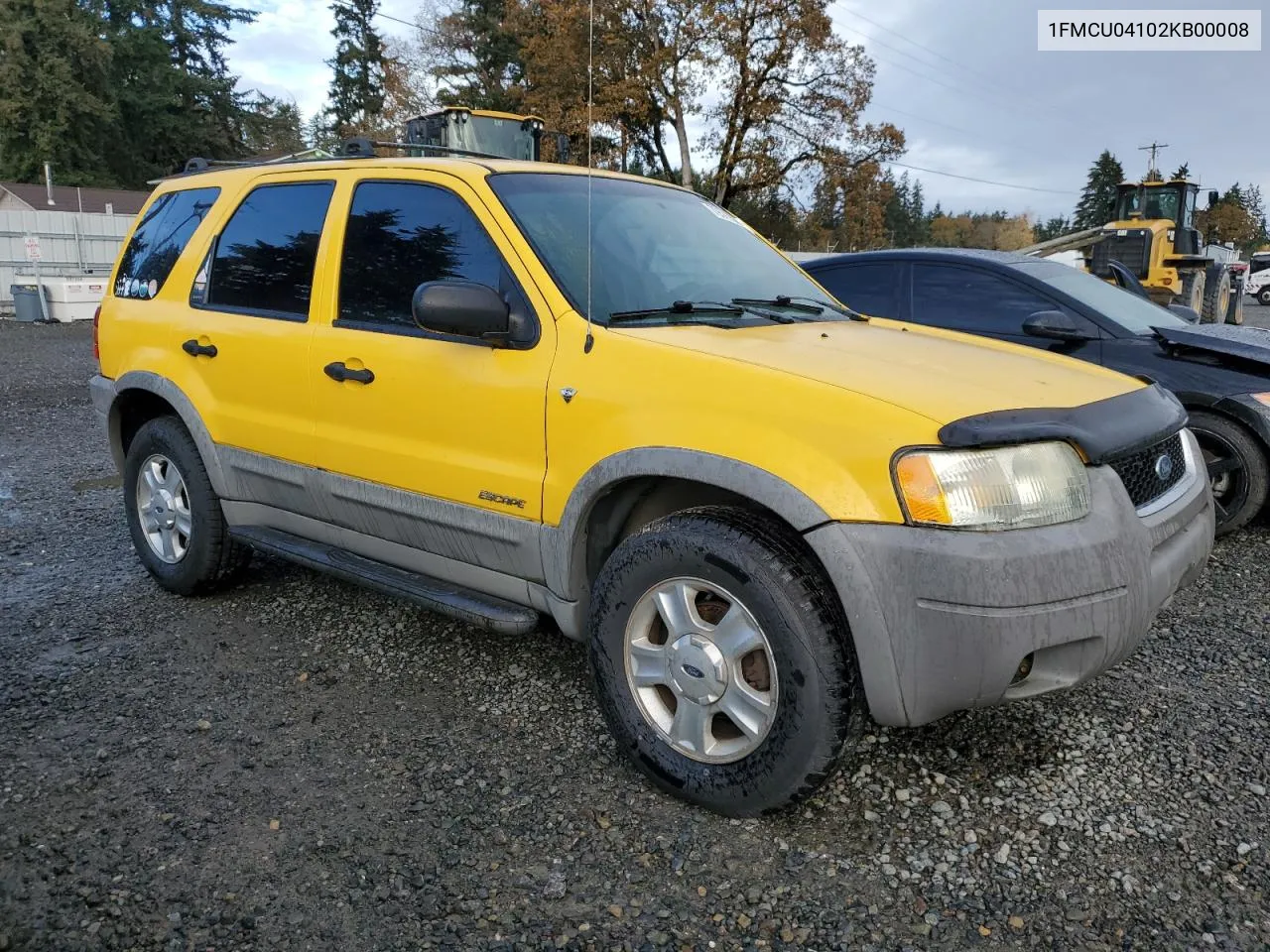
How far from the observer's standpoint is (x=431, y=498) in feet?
10.8

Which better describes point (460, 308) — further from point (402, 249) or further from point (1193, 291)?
point (1193, 291)

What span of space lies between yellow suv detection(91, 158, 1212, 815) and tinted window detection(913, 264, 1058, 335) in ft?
7.82

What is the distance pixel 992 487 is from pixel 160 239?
3938 millimetres

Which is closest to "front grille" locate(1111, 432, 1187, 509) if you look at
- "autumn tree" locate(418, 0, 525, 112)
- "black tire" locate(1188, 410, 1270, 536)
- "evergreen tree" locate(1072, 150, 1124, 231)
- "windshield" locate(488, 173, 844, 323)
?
"windshield" locate(488, 173, 844, 323)

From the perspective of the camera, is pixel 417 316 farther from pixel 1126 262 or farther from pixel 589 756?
pixel 1126 262

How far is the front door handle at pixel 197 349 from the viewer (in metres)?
4.02

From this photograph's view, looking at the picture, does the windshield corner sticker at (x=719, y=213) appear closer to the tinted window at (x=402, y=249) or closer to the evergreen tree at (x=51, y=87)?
the tinted window at (x=402, y=249)

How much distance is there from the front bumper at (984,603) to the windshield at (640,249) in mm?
1191

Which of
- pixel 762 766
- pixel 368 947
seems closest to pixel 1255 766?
pixel 762 766

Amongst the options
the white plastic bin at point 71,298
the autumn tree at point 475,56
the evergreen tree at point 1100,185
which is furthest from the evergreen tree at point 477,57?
the evergreen tree at point 1100,185

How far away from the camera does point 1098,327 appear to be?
18.4 ft

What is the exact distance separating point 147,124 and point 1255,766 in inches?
2298

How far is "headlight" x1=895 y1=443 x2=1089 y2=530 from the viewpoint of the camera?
2.32 meters

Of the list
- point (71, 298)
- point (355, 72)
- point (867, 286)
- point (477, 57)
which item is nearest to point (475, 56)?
point (477, 57)
